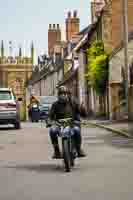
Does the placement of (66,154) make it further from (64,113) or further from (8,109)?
(8,109)

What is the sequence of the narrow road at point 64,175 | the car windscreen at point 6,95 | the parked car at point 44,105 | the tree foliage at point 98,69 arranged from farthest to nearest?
1. the parked car at point 44,105
2. the tree foliage at point 98,69
3. the car windscreen at point 6,95
4. the narrow road at point 64,175

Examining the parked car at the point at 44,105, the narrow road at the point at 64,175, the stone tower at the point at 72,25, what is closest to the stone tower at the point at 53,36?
the stone tower at the point at 72,25

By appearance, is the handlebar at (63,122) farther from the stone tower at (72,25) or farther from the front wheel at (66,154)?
the stone tower at (72,25)

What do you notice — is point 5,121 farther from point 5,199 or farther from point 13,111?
point 5,199

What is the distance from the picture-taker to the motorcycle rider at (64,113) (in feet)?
42.7

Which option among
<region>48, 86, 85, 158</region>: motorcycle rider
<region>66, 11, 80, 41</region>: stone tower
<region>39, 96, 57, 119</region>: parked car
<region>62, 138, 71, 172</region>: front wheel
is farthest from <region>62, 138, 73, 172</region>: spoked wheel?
<region>66, 11, 80, 41</region>: stone tower

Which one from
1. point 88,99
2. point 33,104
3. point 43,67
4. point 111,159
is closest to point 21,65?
point 43,67

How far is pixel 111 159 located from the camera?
1496 centimetres

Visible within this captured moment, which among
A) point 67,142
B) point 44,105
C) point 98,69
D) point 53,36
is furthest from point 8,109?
point 53,36

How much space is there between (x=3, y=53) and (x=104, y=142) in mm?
136428

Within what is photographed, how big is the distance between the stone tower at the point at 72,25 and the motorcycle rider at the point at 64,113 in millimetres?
69375

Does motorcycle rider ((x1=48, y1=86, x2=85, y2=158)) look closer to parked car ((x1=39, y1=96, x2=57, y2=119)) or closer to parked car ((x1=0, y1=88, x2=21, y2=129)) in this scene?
parked car ((x1=0, y1=88, x2=21, y2=129))

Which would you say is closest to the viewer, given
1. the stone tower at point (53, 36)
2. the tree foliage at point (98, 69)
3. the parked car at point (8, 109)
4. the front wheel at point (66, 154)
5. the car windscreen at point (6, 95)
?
the front wheel at point (66, 154)

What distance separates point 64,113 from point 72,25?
72.2 meters
